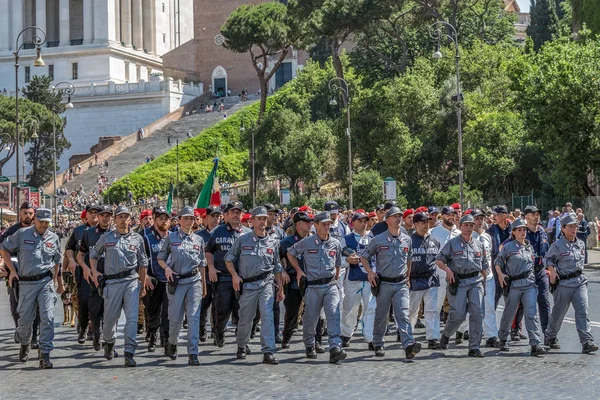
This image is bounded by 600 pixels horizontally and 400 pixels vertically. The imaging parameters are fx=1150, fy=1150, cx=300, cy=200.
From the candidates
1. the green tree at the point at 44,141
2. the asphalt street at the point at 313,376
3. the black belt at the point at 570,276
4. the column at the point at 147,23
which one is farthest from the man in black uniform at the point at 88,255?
the column at the point at 147,23

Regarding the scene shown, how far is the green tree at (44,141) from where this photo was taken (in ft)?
256

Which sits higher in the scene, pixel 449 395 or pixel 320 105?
pixel 320 105

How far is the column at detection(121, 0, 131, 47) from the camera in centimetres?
10512

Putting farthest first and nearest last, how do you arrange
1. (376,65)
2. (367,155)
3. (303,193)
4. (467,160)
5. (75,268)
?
(376,65)
(303,193)
(367,155)
(467,160)
(75,268)

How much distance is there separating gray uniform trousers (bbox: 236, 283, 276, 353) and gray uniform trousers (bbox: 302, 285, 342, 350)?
454mm

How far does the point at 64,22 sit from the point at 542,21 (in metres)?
43.5

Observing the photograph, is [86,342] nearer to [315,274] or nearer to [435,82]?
[315,274]

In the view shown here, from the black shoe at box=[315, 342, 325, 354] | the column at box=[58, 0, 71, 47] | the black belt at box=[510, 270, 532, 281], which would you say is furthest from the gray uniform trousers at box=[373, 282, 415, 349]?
the column at box=[58, 0, 71, 47]

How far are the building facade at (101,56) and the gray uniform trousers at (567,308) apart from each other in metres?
78.4

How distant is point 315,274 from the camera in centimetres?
1366

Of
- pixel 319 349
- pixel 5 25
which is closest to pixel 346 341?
pixel 319 349

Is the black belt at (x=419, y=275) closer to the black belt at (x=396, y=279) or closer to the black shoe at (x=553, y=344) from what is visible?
the black belt at (x=396, y=279)

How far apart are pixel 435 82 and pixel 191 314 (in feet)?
145

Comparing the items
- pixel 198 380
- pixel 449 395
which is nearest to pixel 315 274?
pixel 198 380
